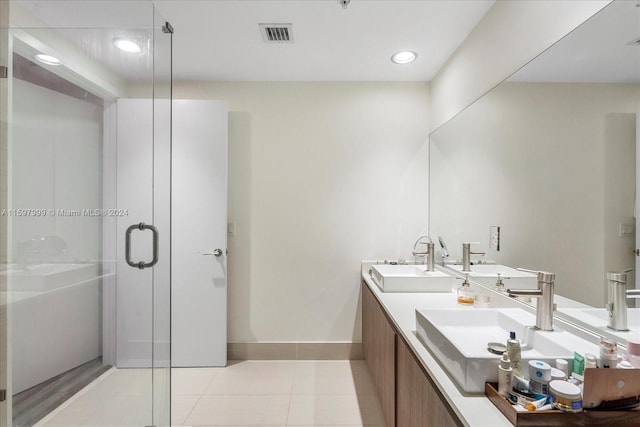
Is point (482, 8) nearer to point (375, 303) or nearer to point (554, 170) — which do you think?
point (554, 170)

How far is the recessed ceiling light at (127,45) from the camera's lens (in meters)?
1.38

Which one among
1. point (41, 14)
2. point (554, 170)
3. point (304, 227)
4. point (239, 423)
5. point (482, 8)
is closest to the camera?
point (41, 14)

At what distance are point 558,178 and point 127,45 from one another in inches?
74.7

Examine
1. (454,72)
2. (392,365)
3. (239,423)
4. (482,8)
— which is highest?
(482,8)

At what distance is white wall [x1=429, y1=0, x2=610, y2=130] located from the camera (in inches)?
53.7

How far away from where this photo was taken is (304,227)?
9.87 ft

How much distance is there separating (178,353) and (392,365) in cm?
196

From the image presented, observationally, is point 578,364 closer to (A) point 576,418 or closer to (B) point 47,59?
(A) point 576,418

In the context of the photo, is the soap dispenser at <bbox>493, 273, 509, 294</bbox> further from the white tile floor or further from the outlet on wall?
the white tile floor

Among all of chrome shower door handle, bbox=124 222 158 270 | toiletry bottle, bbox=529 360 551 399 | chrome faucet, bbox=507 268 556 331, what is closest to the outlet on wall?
chrome faucet, bbox=507 268 556 331

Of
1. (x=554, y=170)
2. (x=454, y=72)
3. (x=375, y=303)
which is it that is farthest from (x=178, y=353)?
(x=454, y=72)

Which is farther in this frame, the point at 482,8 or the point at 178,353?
the point at 178,353

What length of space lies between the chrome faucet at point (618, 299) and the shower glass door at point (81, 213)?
5.95ft

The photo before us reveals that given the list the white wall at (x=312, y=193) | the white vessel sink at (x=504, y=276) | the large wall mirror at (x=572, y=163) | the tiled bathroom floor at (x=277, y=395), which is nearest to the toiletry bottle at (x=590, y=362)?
the large wall mirror at (x=572, y=163)
